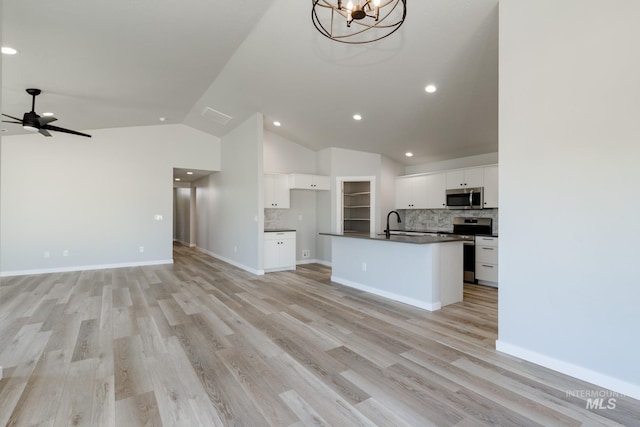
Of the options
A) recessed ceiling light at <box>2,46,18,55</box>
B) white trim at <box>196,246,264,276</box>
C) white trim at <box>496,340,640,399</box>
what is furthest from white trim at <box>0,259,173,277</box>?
white trim at <box>496,340,640,399</box>

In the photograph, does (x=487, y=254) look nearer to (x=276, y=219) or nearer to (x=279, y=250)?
(x=279, y=250)

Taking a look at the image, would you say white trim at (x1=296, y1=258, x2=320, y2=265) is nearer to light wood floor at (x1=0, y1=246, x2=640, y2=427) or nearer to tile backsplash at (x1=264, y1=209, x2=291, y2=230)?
tile backsplash at (x1=264, y1=209, x2=291, y2=230)

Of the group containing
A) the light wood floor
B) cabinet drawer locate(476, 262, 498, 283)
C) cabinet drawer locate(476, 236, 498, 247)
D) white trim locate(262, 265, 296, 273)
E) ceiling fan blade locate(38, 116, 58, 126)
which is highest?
ceiling fan blade locate(38, 116, 58, 126)

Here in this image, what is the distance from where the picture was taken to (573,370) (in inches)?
89.2

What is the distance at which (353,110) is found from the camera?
5.03 meters

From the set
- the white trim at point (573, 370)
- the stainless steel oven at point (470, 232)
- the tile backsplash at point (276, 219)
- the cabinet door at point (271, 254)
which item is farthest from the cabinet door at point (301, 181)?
Answer: the white trim at point (573, 370)

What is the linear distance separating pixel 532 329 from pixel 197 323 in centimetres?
317

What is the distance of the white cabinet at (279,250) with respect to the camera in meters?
6.23

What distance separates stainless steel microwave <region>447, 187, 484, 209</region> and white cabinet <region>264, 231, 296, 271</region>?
125 inches

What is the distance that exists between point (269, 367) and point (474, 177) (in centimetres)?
483

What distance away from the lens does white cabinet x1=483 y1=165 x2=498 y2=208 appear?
527 centimetres

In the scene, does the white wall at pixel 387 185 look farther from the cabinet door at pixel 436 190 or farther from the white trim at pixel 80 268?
the white trim at pixel 80 268

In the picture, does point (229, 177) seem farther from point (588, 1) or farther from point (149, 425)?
point (588, 1)

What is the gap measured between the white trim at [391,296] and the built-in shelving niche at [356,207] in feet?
7.27
